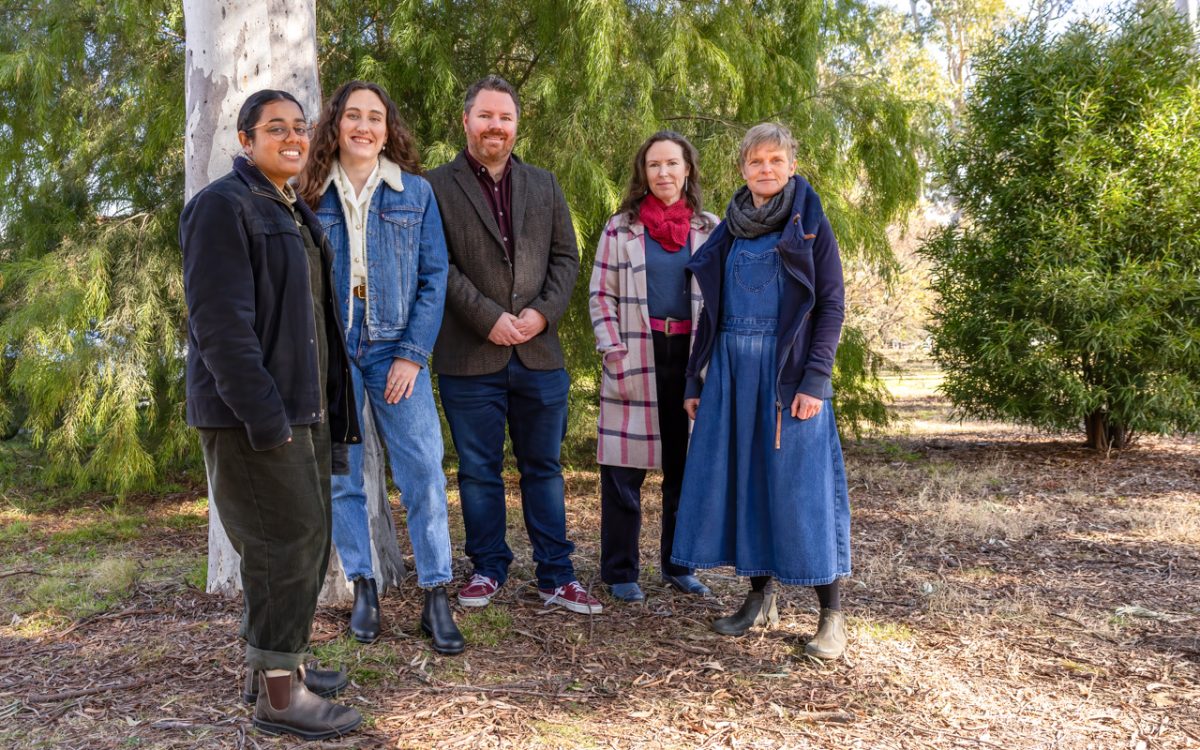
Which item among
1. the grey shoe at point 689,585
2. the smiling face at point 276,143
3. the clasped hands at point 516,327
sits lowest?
the grey shoe at point 689,585

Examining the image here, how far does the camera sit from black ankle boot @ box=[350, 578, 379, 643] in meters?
3.30

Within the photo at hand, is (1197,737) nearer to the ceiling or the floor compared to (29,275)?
nearer to the floor

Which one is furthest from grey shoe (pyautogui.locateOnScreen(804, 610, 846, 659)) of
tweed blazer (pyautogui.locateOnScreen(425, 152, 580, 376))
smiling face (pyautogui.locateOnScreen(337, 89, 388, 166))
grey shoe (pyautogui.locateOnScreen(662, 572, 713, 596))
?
smiling face (pyautogui.locateOnScreen(337, 89, 388, 166))

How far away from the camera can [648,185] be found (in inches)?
151

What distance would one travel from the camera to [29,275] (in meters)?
6.23

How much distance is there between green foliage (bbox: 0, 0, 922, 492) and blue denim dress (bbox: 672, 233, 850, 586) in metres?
2.27

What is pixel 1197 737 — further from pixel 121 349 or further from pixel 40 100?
pixel 40 100

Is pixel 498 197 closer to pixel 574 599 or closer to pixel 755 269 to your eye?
pixel 755 269

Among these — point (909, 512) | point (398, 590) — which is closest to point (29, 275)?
point (398, 590)

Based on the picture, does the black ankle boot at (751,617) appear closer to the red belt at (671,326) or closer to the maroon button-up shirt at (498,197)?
the red belt at (671,326)

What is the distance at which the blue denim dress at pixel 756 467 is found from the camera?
3.20 metres

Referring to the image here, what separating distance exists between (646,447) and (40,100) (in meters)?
5.06

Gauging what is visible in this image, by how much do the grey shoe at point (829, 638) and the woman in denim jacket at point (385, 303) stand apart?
1.26 m

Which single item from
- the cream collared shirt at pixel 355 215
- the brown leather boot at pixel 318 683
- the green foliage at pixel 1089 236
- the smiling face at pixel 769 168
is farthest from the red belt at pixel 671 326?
the green foliage at pixel 1089 236
